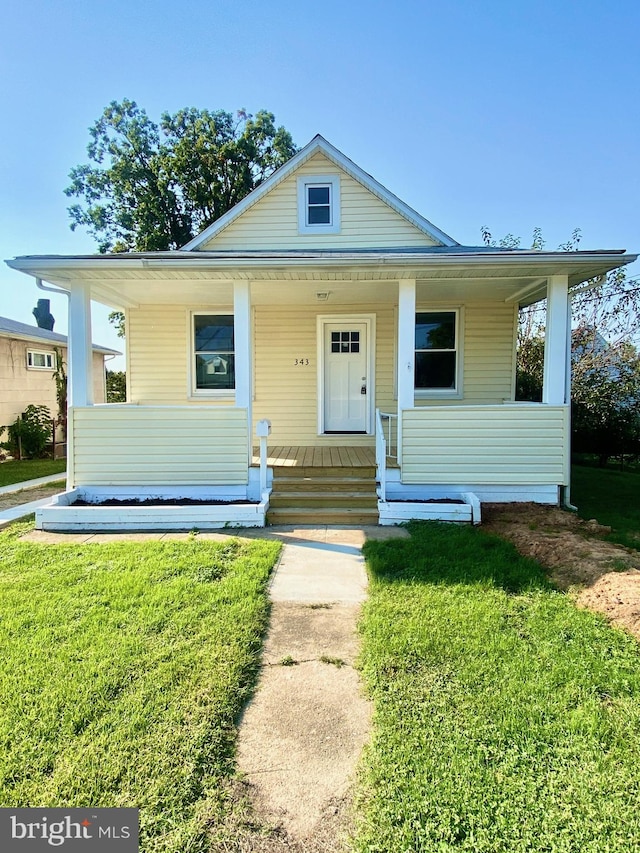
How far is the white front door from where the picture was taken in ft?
28.5

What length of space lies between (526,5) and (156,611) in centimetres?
1111

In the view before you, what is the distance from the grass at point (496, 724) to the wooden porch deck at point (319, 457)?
125 inches

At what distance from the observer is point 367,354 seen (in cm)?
864

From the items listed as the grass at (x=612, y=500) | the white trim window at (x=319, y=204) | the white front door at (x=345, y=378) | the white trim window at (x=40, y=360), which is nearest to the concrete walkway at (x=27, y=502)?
the white front door at (x=345, y=378)

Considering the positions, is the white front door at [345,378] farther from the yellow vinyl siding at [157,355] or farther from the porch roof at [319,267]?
the yellow vinyl siding at [157,355]

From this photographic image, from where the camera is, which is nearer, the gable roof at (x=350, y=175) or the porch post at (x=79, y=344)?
the porch post at (x=79, y=344)

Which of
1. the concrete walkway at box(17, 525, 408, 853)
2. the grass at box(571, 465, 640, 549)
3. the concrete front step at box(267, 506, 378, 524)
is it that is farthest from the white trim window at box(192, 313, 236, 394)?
the grass at box(571, 465, 640, 549)

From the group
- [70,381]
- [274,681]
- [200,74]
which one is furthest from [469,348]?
[200,74]

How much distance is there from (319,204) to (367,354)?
3250 millimetres

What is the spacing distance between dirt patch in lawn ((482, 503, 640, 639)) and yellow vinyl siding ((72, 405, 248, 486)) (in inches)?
140

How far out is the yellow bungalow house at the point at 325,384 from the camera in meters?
5.86

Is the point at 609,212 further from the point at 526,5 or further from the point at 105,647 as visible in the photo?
the point at 105,647

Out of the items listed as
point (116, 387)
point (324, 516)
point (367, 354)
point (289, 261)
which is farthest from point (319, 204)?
point (116, 387)

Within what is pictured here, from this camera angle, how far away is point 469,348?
8422 mm
